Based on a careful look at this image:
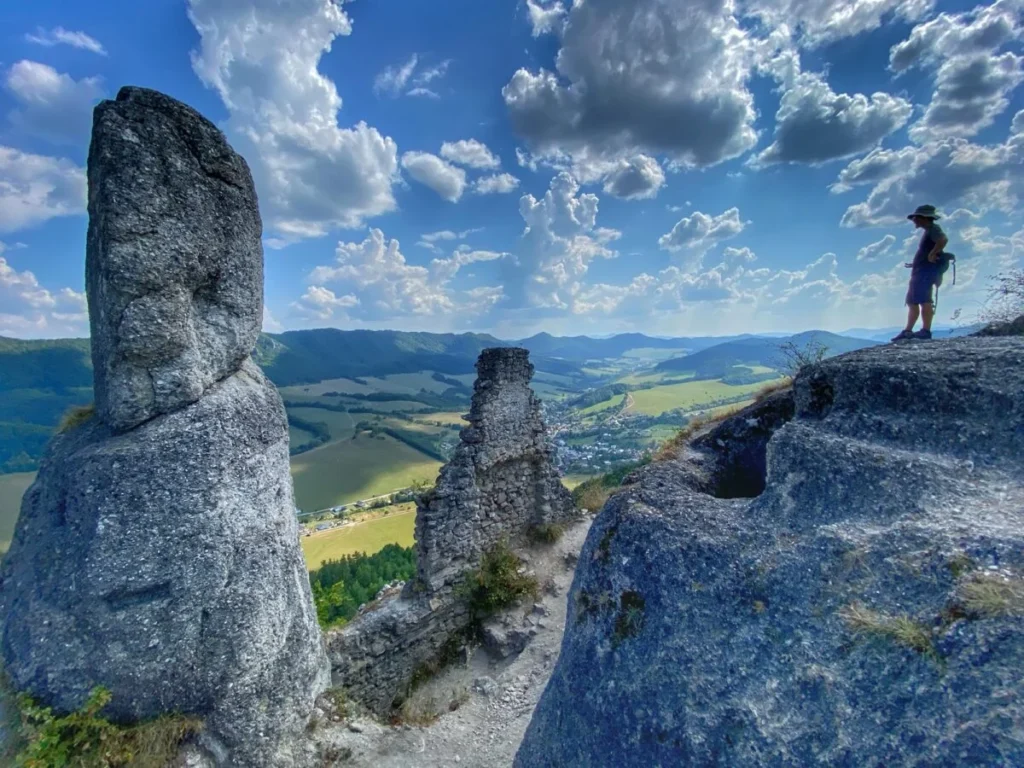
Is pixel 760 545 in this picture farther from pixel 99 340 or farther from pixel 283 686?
pixel 99 340

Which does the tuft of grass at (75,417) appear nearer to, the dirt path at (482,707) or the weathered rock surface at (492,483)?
the dirt path at (482,707)

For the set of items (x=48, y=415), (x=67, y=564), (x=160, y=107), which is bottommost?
(x=48, y=415)

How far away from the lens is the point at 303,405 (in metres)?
131

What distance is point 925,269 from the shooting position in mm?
7781

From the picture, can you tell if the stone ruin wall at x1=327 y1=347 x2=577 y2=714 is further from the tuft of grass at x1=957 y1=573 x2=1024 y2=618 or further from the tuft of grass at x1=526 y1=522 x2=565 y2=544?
the tuft of grass at x1=957 y1=573 x2=1024 y2=618

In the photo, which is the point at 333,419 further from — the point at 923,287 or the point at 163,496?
the point at 923,287

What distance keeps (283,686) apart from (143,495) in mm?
3034

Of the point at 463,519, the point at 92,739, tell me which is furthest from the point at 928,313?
the point at 92,739

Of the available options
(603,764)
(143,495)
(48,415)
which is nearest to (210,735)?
(143,495)

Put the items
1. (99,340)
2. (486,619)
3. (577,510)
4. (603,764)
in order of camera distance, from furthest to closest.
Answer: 1. (577,510)
2. (486,619)
3. (99,340)
4. (603,764)

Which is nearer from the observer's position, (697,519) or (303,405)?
(697,519)

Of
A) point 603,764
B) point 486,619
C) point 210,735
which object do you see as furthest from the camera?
point 486,619

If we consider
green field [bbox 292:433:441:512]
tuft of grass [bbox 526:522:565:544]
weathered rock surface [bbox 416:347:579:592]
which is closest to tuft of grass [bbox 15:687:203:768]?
weathered rock surface [bbox 416:347:579:592]

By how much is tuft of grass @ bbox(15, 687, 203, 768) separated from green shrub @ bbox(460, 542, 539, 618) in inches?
238
